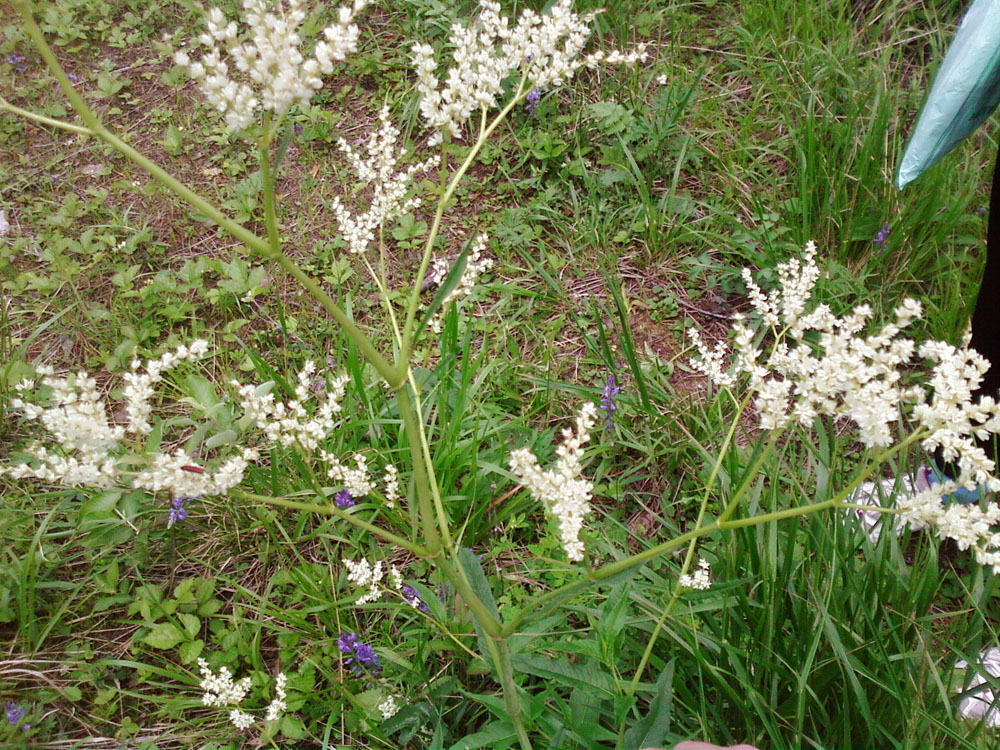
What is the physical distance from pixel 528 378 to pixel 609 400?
307 mm

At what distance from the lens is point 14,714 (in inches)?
74.7

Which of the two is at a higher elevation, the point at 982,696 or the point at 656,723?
the point at 656,723

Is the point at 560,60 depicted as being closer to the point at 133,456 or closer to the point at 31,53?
the point at 133,456

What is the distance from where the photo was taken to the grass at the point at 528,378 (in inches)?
68.5

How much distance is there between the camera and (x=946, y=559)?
223 cm

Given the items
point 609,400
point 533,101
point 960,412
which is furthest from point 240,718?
point 533,101

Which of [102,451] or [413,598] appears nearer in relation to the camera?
[102,451]

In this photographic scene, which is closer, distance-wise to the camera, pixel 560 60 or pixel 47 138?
pixel 560 60

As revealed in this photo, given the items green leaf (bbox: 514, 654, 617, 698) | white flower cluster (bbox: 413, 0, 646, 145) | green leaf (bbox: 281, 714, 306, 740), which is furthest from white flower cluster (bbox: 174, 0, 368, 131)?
green leaf (bbox: 281, 714, 306, 740)

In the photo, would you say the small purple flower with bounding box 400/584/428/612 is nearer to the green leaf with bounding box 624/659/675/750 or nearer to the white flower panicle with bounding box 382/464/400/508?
the white flower panicle with bounding box 382/464/400/508

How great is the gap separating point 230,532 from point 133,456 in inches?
56.3

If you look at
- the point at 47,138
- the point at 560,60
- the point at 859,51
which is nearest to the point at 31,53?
the point at 47,138

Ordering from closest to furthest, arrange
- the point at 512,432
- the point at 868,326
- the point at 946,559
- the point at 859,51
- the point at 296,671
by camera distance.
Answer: the point at 296,671 → the point at 946,559 → the point at 512,432 → the point at 868,326 → the point at 859,51

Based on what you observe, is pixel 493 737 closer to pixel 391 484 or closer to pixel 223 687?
pixel 391 484
